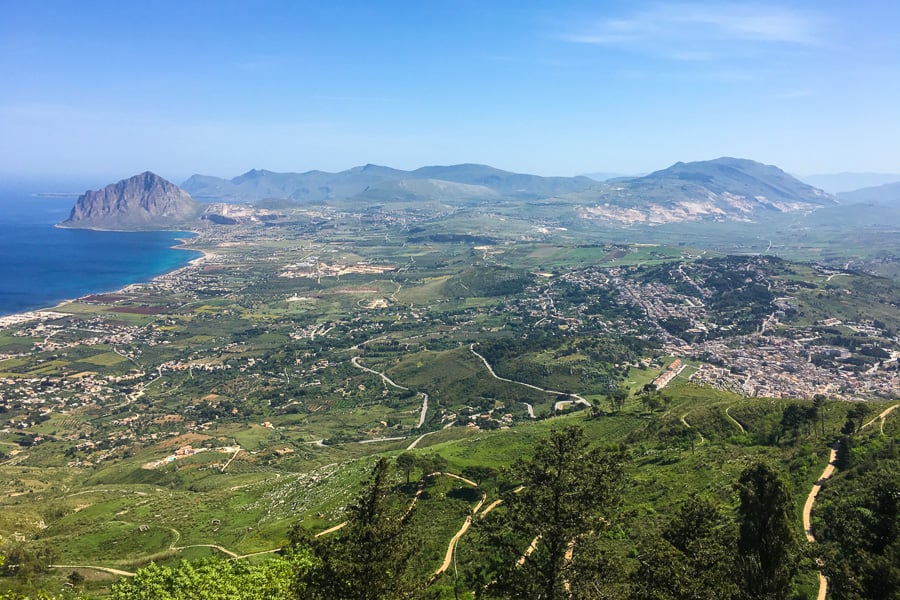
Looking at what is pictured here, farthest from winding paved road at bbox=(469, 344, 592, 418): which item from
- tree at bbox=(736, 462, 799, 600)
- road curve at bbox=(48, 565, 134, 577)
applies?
tree at bbox=(736, 462, 799, 600)

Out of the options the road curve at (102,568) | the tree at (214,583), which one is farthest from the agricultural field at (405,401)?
the tree at (214,583)

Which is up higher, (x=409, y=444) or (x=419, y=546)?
(x=419, y=546)

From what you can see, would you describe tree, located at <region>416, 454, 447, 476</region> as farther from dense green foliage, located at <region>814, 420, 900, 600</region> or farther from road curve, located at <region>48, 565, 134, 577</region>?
dense green foliage, located at <region>814, 420, 900, 600</region>

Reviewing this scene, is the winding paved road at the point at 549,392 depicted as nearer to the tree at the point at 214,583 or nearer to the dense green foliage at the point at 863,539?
the dense green foliage at the point at 863,539

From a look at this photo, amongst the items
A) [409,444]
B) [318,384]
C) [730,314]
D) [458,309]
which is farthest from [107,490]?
[730,314]

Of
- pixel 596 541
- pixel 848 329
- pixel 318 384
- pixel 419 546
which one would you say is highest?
pixel 596 541

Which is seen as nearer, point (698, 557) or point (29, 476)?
point (698, 557)

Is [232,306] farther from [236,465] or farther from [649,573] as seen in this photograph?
[649,573]
